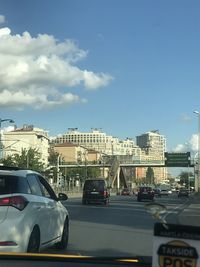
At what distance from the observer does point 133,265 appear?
12.3 feet

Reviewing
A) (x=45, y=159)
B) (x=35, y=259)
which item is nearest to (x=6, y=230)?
(x=35, y=259)

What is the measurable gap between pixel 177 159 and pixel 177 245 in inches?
3816

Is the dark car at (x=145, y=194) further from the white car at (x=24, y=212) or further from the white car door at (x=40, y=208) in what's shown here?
the white car door at (x=40, y=208)

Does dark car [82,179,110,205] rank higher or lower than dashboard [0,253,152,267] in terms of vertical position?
lower

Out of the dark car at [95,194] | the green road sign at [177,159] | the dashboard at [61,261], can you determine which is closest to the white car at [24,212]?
the dashboard at [61,261]

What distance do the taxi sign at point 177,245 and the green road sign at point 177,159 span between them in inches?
3785

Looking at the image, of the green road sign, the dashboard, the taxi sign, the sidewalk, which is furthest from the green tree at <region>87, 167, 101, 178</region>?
the taxi sign

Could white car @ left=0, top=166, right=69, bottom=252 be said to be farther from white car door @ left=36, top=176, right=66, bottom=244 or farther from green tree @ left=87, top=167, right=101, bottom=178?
green tree @ left=87, top=167, right=101, bottom=178

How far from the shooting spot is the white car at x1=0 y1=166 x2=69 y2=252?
8875mm

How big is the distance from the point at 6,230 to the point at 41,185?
198cm

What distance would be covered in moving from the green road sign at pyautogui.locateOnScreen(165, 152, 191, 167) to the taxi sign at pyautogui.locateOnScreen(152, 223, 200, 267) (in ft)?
315

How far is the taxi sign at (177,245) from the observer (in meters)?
3.07

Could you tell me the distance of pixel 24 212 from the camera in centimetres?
921

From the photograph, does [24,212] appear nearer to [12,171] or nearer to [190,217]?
[12,171]
